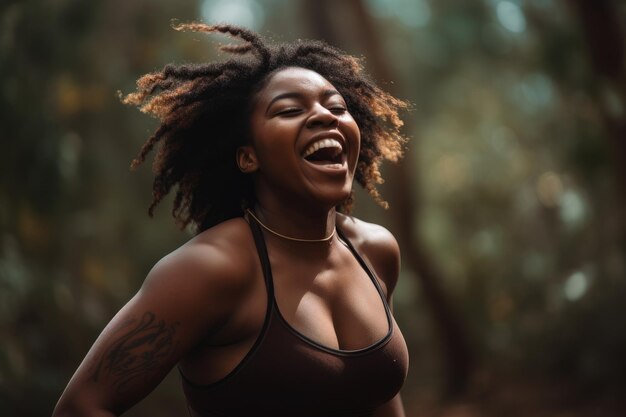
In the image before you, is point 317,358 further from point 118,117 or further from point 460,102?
point 460,102

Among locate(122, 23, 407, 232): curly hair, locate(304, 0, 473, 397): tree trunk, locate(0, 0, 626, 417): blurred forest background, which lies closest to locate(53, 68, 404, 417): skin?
locate(122, 23, 407, 232): curly hair

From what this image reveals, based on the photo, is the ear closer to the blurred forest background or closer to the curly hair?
the curly hair

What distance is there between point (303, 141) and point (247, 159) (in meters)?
0.28

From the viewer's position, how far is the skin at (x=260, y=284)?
2719 millimetres

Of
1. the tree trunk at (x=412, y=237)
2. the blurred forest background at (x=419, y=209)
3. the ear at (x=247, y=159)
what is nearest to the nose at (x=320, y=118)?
the ear at (x=247, y=159)

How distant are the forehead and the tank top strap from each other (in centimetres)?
47

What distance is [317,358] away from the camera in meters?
2.82

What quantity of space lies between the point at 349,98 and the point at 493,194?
485 inches

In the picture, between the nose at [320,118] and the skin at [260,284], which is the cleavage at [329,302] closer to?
the skin at [260,284]

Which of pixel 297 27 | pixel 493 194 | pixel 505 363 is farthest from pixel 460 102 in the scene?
pixel 505 363

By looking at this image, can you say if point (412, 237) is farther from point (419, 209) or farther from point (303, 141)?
point (303, 141)

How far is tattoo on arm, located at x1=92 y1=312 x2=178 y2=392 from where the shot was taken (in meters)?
2.70

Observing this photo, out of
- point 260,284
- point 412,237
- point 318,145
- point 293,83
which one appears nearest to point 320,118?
point 318,145

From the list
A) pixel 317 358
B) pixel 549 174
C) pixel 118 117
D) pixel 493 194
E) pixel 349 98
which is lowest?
pixel 493 194
